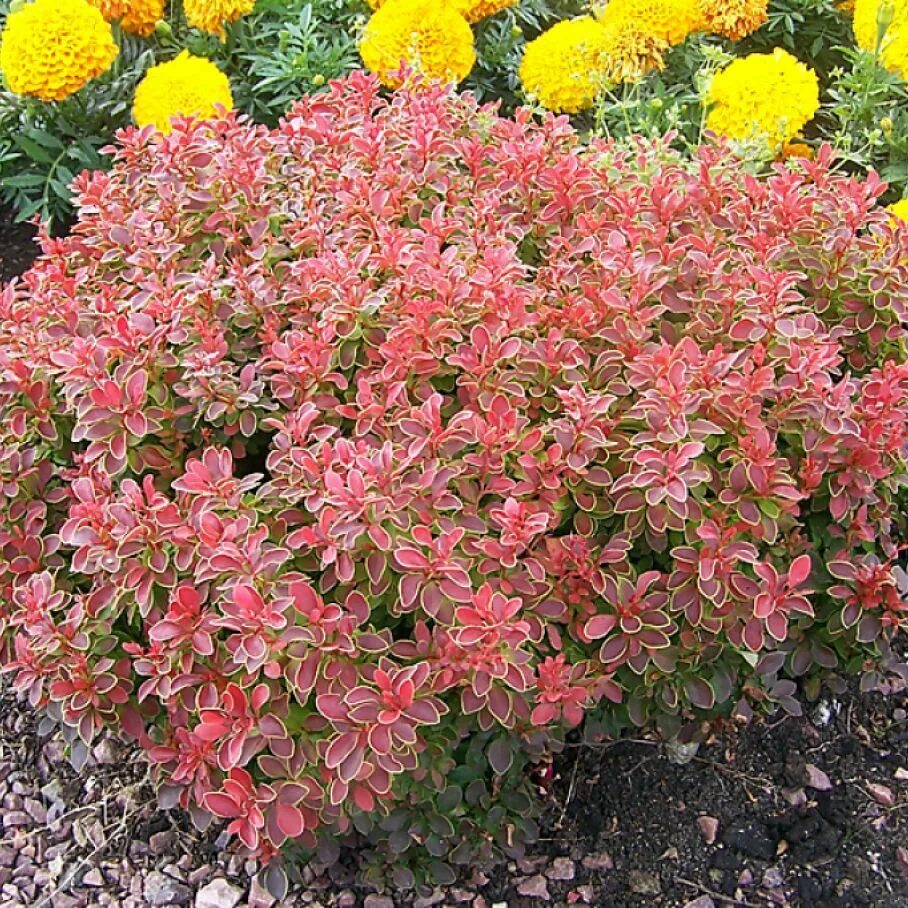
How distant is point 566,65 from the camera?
3508mm

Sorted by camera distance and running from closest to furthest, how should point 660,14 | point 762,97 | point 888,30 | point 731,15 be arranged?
1. point 762,97
2. point 888,30
3. point 660,14
4. point 731,15

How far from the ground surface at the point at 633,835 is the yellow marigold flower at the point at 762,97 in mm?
1678

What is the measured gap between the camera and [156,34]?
156 inches

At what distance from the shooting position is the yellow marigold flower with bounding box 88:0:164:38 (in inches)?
145

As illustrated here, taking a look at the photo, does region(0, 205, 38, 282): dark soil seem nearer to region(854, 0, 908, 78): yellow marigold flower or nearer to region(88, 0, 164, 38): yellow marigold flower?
region(88, 0, 164, 38): yellow marigold flower

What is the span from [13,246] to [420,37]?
1.72 metres

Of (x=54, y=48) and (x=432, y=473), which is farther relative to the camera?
(x=54, y=48)

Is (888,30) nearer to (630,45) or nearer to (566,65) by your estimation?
(630,45)

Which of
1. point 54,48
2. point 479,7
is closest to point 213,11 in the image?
point 54,48

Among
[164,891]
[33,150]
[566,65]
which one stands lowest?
[164,891]

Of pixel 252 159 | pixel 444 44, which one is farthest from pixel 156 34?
pixel 252 159

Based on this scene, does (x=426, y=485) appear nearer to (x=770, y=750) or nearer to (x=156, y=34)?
(x=770, y=750)

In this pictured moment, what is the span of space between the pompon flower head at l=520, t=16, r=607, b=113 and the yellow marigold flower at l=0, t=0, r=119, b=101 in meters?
1.34

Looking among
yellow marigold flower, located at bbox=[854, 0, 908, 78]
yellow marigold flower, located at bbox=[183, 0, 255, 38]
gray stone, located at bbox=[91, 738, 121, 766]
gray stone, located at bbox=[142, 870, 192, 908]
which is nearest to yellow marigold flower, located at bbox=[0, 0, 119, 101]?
yellow marigold flower, located at bbox=[183, 0, 255, 38]
